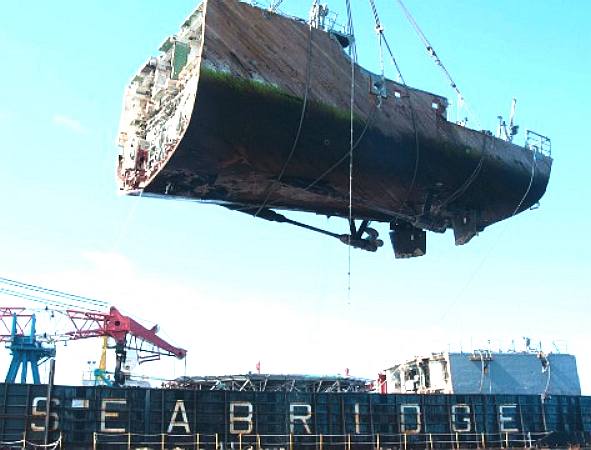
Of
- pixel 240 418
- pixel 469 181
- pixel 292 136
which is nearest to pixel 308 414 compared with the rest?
pixel 240 418

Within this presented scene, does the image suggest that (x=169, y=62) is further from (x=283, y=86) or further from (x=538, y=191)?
(x=538, y=191)

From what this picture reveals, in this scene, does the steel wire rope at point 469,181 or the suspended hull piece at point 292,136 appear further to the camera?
the steel wire rope at point 469,181

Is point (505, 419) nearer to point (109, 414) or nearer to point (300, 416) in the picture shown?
point (300, 416)

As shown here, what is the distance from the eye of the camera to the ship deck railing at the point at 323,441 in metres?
23.4

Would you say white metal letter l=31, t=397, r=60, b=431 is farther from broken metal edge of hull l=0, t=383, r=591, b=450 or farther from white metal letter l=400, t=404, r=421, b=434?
white metal letter l=400, t=404, r=421, b=434

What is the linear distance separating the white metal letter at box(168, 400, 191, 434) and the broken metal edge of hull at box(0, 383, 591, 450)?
38 millimetres

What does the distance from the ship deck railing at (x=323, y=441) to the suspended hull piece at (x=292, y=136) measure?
8.40m

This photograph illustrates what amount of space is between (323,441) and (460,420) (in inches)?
281

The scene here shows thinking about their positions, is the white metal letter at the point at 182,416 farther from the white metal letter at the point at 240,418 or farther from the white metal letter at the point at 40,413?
the white metal letter at the point at 40,413

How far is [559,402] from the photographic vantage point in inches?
1265

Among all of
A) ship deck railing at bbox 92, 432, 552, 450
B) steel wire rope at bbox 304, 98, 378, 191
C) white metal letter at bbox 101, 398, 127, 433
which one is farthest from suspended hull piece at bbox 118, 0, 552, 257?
ship deck railing at bbox 92, 432, 552, 450

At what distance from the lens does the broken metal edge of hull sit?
2273 cm

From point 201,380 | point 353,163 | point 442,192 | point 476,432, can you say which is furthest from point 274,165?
point 201,380

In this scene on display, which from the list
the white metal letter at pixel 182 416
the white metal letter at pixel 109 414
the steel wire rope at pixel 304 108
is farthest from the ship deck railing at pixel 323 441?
the steel wire rope at pixel 304 108
